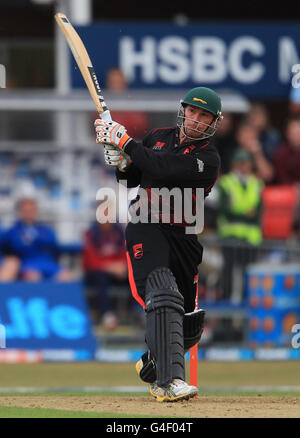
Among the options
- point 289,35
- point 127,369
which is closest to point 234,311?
point 127,369

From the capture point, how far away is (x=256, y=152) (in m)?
15.5

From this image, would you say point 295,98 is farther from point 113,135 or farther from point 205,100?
point 113,135

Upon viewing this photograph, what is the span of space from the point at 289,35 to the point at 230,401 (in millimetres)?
9149

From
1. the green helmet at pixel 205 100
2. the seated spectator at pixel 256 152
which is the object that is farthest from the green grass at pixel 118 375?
the seated spectator at pixel 256 152

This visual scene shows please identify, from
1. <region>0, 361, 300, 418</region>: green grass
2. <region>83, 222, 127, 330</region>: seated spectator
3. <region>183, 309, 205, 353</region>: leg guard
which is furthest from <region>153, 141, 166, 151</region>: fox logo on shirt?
<region>83, 222, 127, 330</region>: seated spectator

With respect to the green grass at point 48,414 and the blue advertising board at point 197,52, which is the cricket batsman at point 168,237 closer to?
the green grass at point 48,414

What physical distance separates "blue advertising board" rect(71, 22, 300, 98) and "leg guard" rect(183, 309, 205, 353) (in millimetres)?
8230

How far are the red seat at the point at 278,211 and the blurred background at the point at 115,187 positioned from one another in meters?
0.02

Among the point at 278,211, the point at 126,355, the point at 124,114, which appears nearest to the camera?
the point at 126,355

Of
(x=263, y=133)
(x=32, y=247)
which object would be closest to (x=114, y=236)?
(x=32, y=247)

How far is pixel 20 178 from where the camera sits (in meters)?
14.9

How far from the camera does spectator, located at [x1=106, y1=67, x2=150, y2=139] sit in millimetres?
14867

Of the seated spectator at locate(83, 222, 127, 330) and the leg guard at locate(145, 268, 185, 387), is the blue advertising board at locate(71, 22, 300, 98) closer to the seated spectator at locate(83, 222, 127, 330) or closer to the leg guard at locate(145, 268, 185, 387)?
the seated spectator at locate(83, 222, 127, 330)

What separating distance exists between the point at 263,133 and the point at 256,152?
1.86 feet
